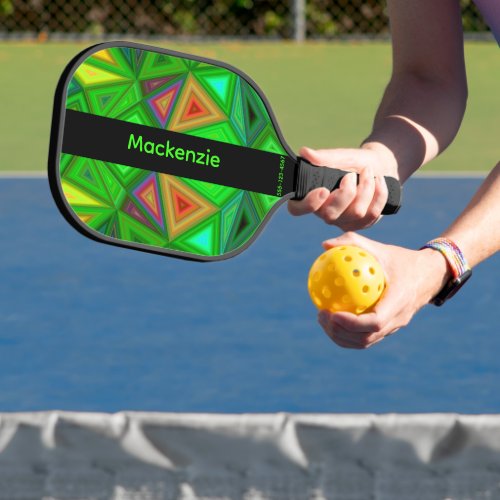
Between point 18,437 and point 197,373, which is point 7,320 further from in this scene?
point 18,437

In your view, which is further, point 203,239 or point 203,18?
point 203,18

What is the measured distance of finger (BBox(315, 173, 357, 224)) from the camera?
7.25ft

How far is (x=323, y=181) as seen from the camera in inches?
89.8

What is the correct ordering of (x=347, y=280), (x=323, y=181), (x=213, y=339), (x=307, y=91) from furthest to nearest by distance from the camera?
(x=307, y=91)
(x=213, y=339)
(x=323, y=181)
(x=347, y=280)

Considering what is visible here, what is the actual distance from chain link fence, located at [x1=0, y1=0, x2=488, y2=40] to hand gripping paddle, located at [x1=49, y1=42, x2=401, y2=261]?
1039cm

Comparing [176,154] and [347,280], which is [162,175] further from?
[347,280]

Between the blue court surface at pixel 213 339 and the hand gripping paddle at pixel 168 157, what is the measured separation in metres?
A: 1.84

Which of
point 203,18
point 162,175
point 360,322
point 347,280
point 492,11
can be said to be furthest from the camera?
point 203,18

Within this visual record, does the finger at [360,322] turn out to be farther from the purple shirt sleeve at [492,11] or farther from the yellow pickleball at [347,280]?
the purple shirt sleeve at [492,11]

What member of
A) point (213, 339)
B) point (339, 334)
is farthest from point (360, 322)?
point (213, 339)

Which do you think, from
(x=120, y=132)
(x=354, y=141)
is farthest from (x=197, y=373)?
(x=354, y=141)

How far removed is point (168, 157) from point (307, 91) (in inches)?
309

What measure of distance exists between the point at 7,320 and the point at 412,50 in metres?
2.70

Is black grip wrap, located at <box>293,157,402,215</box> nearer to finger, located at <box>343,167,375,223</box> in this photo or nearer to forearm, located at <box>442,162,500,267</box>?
finger, located at <box>343,167,375,223</box>
